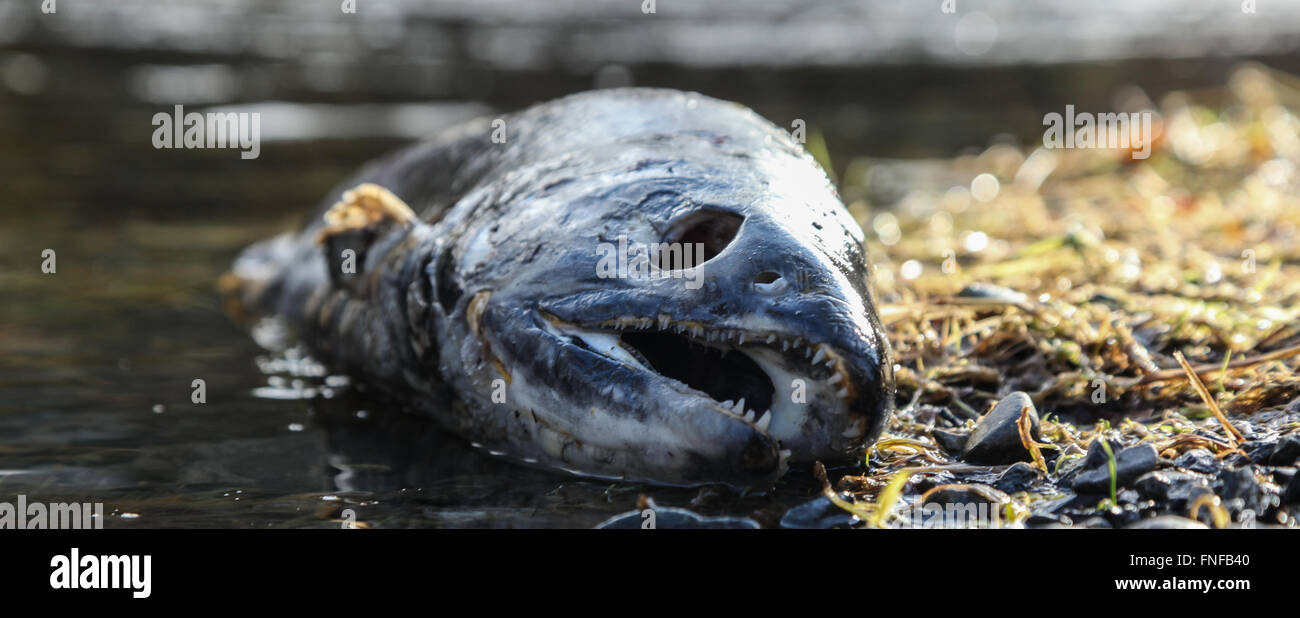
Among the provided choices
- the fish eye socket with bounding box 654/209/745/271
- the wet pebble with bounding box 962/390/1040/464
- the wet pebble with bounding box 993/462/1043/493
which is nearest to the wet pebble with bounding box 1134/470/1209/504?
the wet pebble with bounding box 993/462/1043/493

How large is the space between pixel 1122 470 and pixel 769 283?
3.07 ft

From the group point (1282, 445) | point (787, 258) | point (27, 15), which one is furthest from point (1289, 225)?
point (27, 15)

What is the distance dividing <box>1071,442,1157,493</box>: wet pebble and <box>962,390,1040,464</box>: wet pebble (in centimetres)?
29

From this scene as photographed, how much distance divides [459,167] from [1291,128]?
607 cm

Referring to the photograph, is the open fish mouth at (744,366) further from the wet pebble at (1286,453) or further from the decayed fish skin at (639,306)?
the wet pebble at (1286,453)

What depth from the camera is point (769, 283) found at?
3.13m

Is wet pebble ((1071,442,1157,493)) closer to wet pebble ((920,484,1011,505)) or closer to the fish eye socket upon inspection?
wet pebble ((920,484,1011,505))

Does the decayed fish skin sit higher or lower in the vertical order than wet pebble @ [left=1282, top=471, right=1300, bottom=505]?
higher

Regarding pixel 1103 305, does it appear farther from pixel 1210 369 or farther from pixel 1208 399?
pixel 1208 399

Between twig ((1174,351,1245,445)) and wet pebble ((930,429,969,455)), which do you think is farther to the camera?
wet pebble ((930,429,969,455))

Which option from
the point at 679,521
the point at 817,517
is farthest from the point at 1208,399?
the point at 679,521

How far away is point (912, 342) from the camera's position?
4371 millimetres

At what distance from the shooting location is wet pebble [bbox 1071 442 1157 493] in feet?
10.1
